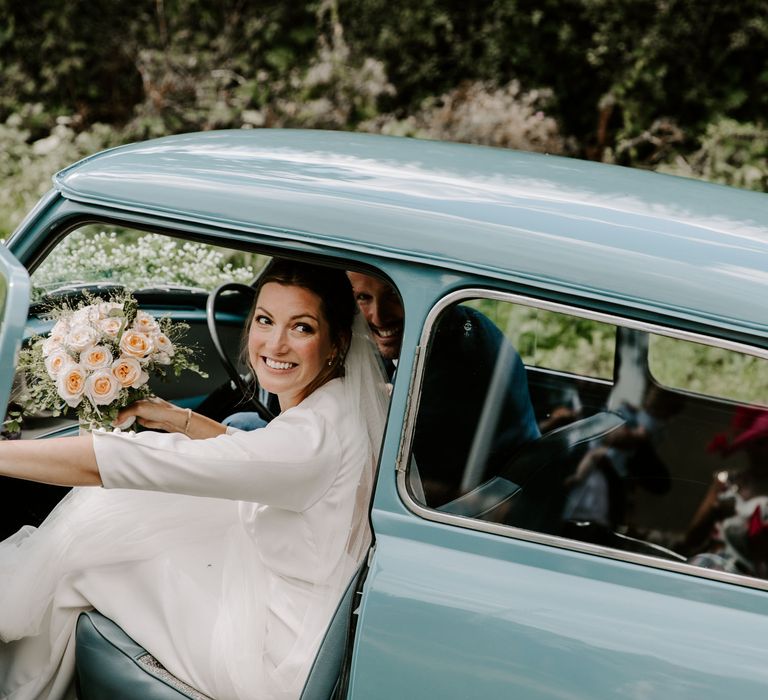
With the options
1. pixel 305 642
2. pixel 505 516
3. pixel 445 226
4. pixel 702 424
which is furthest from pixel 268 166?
pixel 702 424

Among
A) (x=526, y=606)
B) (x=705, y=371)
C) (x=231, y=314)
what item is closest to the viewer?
(x=526, y=606)

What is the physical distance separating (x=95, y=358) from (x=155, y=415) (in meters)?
0.30

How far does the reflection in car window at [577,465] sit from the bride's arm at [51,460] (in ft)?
2.52

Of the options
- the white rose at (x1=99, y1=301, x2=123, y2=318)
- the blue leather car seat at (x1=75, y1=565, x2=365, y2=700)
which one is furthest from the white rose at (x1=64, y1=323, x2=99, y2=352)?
the blue leather car seat at (x1=75, y1=565, x2=365, y2=700)

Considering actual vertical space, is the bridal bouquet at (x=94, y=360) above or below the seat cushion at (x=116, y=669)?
above

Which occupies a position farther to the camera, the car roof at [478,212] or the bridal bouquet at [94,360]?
the bridal bouquet at [94,360]

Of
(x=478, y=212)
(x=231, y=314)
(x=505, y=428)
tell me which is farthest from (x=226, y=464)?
(x=231, y=314)

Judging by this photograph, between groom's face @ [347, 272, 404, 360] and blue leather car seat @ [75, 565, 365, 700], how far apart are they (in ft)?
3.86

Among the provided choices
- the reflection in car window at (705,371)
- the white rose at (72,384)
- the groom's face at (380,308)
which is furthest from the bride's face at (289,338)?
the reflection in car window at (705,371)

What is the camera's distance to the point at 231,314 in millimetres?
3963

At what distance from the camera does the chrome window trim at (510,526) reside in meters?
2.07

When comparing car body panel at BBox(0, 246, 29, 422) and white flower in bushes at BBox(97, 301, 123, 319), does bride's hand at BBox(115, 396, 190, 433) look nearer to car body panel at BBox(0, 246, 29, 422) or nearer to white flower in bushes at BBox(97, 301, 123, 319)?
white flower in bushes at BBox(97, 301, 123, 319)

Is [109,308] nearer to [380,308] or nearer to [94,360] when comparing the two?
[94,360]

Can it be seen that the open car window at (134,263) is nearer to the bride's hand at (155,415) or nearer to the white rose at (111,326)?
the white rose at (111,326)
